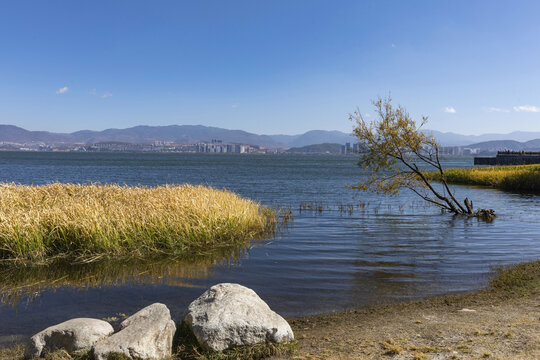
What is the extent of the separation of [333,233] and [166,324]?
1535 cm

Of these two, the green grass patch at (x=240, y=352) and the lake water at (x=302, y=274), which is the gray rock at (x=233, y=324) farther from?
the lake water at (x=302, y=274)

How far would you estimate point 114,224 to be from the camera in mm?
16188

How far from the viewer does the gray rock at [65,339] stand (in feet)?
23.9

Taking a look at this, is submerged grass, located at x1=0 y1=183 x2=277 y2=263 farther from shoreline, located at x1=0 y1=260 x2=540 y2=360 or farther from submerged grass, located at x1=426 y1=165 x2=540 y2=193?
submerged grass, located at x1=426 y1=165 x2=540 y2=193

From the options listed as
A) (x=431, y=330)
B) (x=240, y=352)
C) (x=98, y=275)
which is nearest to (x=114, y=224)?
(x=98, y=275)

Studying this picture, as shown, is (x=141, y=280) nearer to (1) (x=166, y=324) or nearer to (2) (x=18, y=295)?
(2) (x=18, y=295)

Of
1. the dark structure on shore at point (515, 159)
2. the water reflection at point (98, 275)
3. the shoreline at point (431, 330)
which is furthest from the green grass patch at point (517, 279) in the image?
the dark structure on shore at point (515, 159)

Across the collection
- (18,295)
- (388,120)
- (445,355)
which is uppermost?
(388,120)

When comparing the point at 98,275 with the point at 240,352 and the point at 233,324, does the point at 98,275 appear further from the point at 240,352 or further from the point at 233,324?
the point at 240,352

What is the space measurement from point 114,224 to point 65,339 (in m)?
9.21

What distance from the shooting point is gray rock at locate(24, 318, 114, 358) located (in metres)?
7.30

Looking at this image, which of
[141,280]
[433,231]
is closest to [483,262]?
[433,231]

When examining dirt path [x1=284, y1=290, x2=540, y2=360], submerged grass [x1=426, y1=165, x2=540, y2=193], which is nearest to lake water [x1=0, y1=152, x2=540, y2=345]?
dirt path [x1=284, y1=290, x2=540, y2=360]

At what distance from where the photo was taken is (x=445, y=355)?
266 inches
